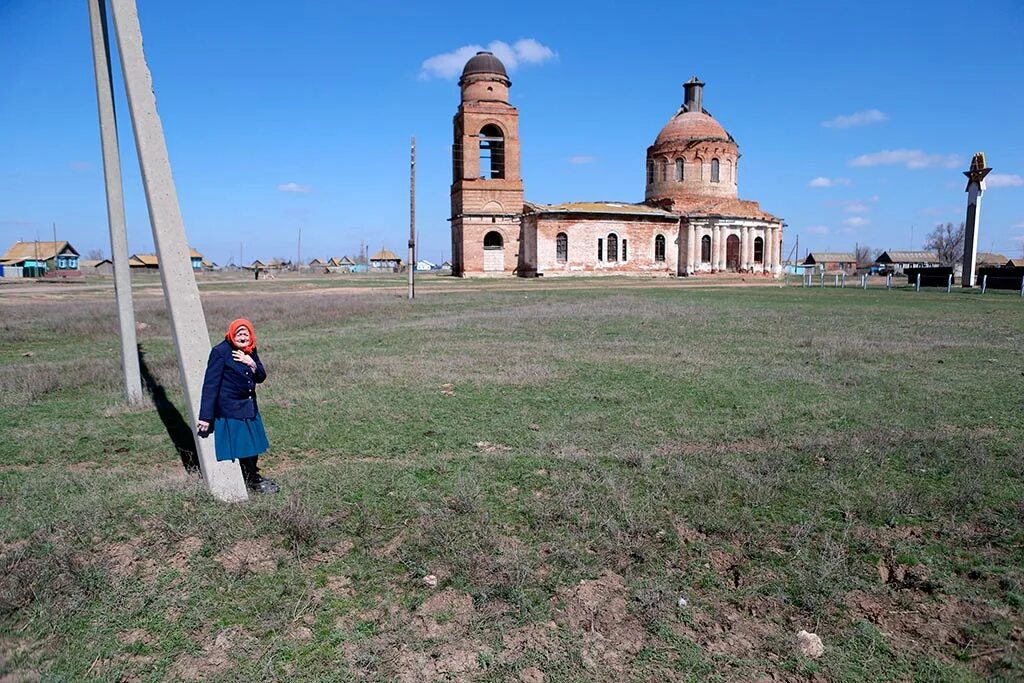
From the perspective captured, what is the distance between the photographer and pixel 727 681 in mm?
3055

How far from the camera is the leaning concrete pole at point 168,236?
4.75 m

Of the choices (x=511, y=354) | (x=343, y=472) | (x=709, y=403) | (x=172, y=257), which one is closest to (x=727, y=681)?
(x=343, y=472)

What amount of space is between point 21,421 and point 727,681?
759cm

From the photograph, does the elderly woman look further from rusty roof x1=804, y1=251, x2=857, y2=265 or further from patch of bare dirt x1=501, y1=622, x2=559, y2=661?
rusty roof x1=804, y1=251, x2=857, y2=265

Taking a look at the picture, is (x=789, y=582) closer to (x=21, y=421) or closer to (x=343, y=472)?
(x=343, y=472)

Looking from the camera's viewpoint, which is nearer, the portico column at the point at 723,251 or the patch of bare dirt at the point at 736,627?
the patch of bare dirt at the point at 736,627

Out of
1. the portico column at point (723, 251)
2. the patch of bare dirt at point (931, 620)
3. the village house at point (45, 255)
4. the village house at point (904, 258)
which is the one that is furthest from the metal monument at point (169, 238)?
the village house at point (904, 258)

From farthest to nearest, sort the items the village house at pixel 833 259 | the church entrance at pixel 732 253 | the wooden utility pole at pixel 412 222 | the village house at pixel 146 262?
the village house at pixel 833 259 → the village house at pixel 146 262 → the church entrance at pixel 732 253 → the wooden utility pole at pixel 412 222

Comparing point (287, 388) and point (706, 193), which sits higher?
point (706, 193)

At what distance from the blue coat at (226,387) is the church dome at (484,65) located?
4714cm

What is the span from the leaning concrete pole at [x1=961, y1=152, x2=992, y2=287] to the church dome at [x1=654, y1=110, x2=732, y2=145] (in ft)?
66.0

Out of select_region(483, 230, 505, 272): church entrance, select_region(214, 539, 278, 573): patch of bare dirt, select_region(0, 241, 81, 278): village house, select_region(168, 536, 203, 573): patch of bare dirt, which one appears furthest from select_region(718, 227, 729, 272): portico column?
select_region(0, 241, 81, 278): village house

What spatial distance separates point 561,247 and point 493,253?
526 cm

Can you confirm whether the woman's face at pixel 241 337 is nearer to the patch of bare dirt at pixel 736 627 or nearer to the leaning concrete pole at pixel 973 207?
the patch of bare dirt at pixel 736 627
